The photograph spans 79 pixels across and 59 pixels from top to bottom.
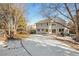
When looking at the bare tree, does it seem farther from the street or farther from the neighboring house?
the street

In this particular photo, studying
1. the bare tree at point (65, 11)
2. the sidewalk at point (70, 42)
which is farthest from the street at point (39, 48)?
the bare tree at point (65, 11)

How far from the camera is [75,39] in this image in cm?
197

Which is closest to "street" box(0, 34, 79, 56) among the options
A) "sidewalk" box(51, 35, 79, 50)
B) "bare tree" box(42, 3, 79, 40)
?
"sidewalk" box(51, 35, 79, 50)

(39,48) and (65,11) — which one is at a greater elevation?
(65,11)

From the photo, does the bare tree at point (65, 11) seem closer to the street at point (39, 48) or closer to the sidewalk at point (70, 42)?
the sidewalk at point (70, 42)

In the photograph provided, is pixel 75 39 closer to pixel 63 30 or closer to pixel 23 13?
pixel 63 30

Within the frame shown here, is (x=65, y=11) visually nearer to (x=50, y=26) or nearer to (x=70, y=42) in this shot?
(x=50, y=26)

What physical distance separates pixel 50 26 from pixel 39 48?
1.13 ft

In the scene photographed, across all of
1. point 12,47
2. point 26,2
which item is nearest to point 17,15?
point 26,2

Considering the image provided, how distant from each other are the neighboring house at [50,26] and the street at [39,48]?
0.08 m

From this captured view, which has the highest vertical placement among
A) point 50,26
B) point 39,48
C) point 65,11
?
point 65,11

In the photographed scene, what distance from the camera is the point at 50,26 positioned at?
1.97 metres

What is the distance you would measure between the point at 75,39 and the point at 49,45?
374mm

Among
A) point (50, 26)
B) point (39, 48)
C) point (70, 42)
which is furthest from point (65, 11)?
point (39, 48)
